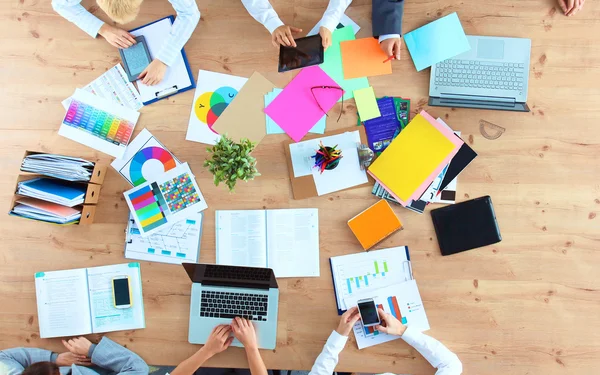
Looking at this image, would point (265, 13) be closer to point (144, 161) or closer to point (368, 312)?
point (144, 161)

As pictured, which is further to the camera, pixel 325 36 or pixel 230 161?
pixel 325 36

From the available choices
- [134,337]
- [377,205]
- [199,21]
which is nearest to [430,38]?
[377,205]

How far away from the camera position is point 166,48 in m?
1.63

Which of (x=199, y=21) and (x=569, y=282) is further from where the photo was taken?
(x=199, y=21)

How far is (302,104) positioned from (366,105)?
0.23 meters

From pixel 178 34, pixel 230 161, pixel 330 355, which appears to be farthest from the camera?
pixel 178 34

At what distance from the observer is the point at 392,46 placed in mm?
1597

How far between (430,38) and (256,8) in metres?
0.64

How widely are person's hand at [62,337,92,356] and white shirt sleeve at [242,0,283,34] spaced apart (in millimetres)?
1310

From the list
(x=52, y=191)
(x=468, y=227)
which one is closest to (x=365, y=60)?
(x=468, y=227)

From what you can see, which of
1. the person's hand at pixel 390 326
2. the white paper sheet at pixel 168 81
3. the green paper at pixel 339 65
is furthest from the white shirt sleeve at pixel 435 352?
the white paper sheet at pixel 168 81

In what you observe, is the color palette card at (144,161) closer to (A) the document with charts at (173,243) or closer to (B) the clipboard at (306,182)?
(A) the document with charts at (173,243)

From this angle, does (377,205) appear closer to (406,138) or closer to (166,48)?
(406,138)

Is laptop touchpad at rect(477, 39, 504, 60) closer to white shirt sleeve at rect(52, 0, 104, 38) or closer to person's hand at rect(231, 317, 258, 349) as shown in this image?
person's hand at rect(231, 317, 258, 349)
